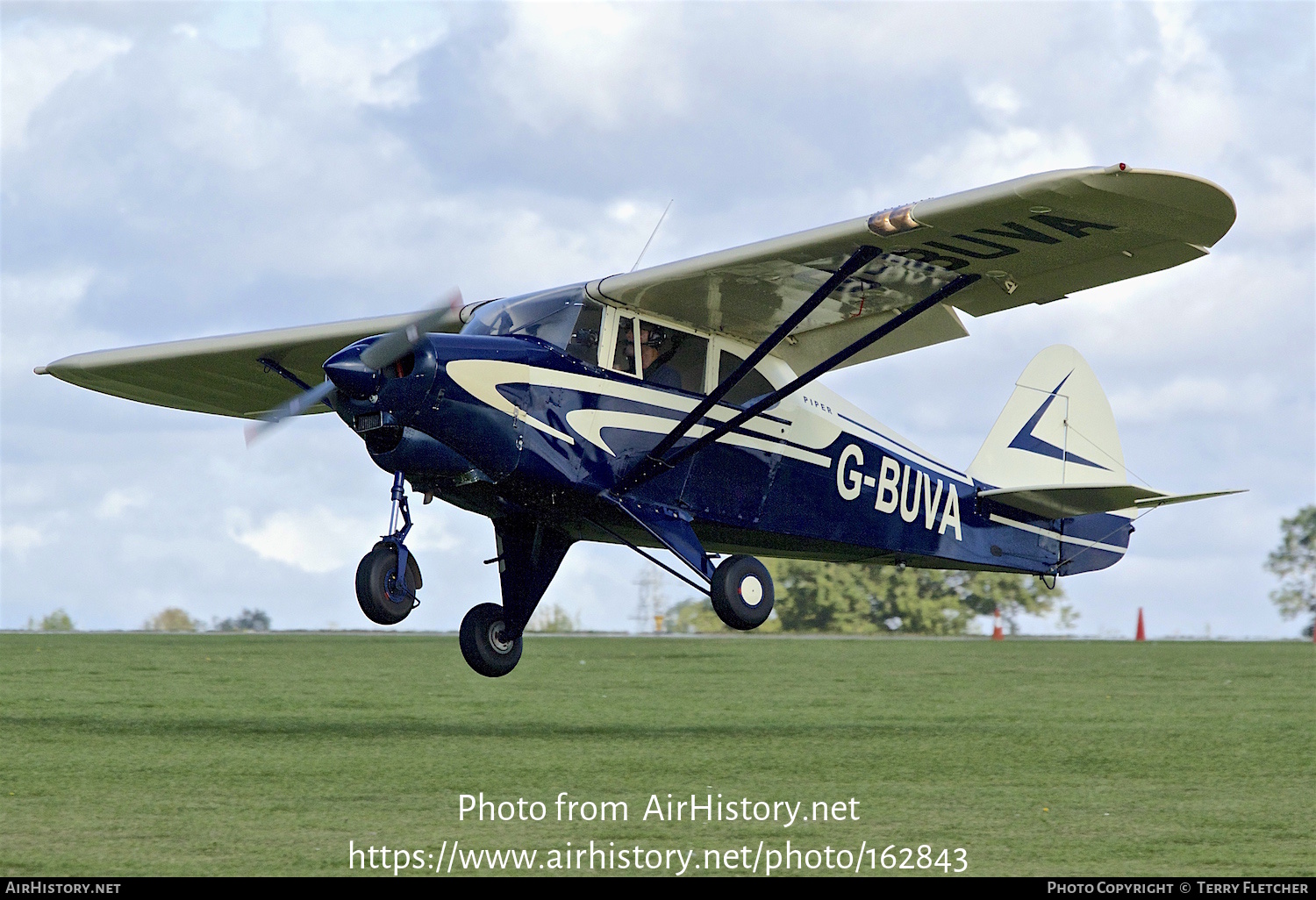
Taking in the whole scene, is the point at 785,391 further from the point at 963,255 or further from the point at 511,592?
the point at 511,592

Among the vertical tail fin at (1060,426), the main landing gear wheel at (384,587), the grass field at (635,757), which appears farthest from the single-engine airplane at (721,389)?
the grass field at (635,757)

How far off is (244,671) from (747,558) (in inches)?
557

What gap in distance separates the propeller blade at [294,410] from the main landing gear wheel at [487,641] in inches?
91.5

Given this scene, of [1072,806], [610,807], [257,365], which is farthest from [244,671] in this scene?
[1072,806]

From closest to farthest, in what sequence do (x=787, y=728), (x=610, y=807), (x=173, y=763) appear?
(x=610, y=807)
(x=173, y=763)
(x=787, y=728)

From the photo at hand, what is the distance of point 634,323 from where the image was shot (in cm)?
1177

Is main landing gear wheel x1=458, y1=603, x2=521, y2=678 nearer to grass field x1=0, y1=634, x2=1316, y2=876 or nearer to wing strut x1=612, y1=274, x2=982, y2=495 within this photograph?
grass field x1=0, y1=634, x2=1316, y2=876

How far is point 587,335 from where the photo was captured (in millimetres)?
11492

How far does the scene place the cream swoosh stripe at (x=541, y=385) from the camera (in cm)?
1062

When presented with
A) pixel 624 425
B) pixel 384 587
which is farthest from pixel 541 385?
pixel 384 587

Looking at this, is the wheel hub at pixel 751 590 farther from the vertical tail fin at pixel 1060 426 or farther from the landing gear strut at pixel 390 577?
the vertical tail fin at pixel 1060 426

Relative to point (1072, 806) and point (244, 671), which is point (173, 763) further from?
point (244, 671)
